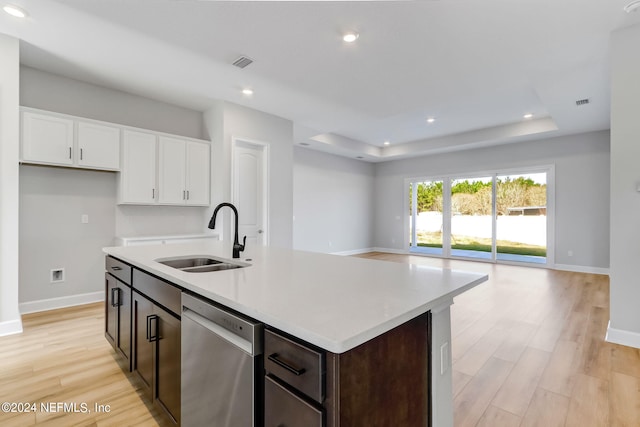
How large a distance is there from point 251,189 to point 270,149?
0.73m

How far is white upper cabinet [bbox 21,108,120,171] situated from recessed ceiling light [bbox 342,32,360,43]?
2.99 m

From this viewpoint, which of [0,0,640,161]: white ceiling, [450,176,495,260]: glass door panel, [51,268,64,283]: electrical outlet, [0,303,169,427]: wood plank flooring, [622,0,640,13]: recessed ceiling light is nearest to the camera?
[0,303,169,427]: wood plank flooring

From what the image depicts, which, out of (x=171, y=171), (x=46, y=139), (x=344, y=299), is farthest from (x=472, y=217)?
(x=46, y=139)

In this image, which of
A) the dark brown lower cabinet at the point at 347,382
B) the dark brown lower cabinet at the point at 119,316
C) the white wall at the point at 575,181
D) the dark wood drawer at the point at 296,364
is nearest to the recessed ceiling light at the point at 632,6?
the dark brown lower cabinet at the point at 347,382

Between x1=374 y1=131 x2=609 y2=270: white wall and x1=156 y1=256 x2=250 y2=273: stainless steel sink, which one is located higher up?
x1=374 y1=131 x2=609 y2=270: white wall

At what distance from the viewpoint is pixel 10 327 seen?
287cm

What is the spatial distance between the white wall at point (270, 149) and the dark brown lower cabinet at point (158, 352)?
8.41ft

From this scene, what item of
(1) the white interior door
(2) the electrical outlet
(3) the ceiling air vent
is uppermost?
(3) the ceiling air vent

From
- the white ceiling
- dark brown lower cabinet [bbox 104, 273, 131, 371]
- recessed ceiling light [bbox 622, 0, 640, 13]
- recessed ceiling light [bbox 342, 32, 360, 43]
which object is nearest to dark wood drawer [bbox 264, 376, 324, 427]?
dark brown lower cabinet [bbox 104, 273, 131, 371]

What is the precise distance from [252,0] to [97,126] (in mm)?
2583

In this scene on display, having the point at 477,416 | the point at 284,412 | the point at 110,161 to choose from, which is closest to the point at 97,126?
the point at 110,161

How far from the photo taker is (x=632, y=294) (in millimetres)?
2574

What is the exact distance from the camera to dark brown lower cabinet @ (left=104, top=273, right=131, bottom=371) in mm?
1957

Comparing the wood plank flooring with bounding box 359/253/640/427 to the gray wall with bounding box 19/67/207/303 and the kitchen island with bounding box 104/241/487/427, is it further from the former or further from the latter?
the gray wall with bounding box 19/67/207/303
